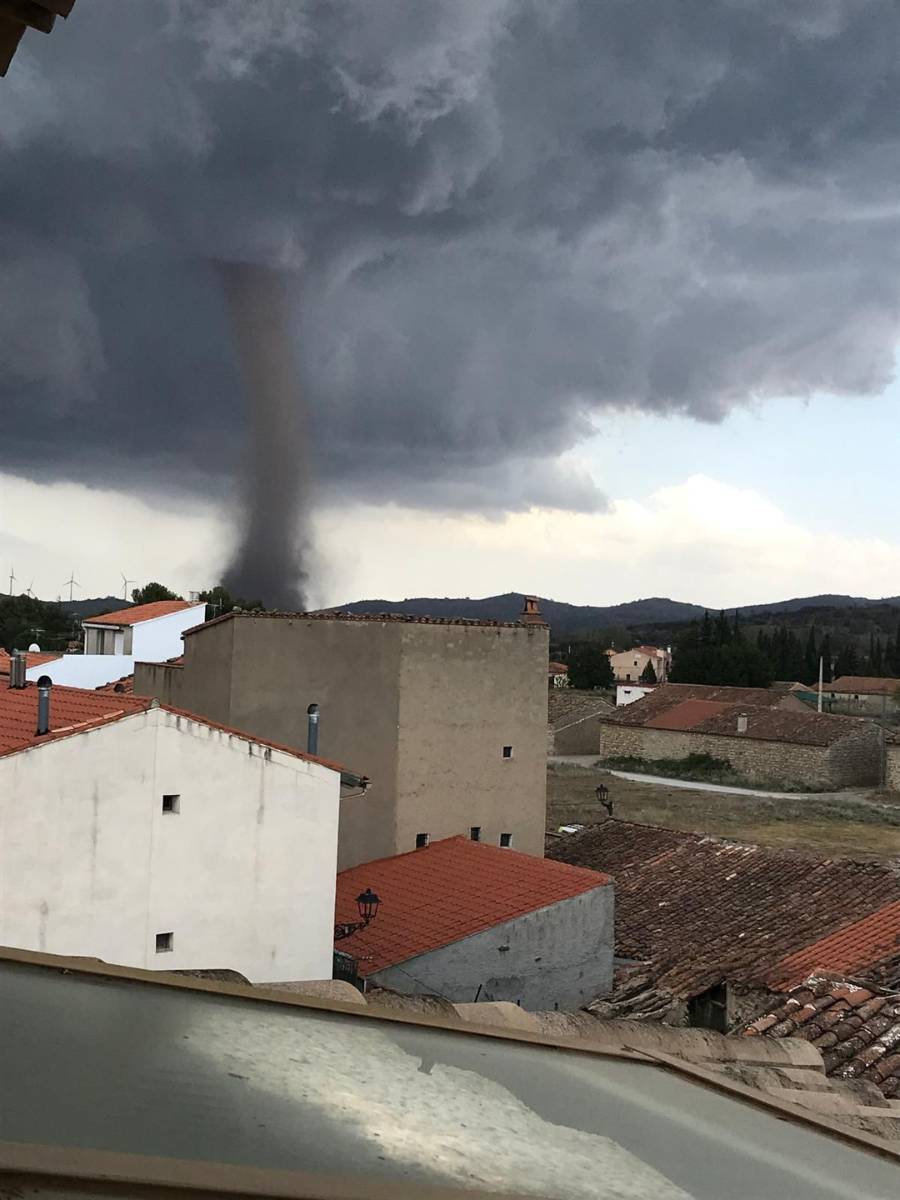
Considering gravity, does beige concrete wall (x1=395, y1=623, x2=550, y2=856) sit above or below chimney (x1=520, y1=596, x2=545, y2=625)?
below

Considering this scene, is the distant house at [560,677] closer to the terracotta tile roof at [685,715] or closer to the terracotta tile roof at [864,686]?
the terracotta tile roof at [864,686]

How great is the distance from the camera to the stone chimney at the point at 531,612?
2214 centimetres

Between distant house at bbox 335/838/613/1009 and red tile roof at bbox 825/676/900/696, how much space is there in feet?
291

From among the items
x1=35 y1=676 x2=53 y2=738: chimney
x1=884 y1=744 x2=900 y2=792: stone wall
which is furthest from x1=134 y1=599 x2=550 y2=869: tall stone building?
x1=884 y1=744 x2=900 y2=792: stone wall

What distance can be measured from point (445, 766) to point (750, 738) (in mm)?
41028

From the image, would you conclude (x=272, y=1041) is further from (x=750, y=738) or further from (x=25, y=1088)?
(x=750, y=738)

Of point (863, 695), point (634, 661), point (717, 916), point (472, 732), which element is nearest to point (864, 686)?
point (863, 695)

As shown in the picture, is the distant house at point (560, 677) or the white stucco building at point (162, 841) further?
the distant house at point (560, 677)

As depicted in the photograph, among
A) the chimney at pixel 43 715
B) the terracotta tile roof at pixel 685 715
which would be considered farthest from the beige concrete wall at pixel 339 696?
the terracotta tile roof at pixel 685 715

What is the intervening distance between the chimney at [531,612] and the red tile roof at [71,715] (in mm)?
9632

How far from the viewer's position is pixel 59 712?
1274 cm

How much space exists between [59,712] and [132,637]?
22.6 meters

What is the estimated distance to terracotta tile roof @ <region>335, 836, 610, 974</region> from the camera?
565 inches

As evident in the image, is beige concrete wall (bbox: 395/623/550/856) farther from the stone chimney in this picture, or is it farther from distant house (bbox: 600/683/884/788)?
distant house (bbox: 600/683/884/788)
